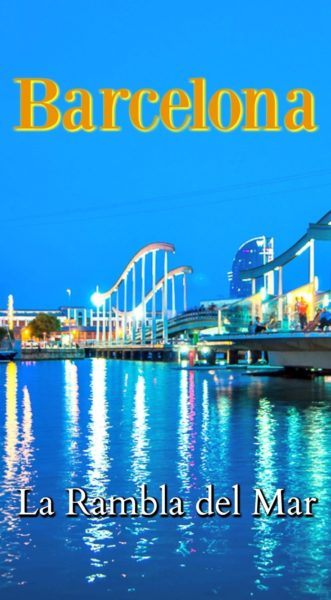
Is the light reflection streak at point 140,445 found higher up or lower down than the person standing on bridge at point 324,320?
lower down

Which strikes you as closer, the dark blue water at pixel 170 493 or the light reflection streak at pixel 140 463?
the dark blue water at pixel 170 493

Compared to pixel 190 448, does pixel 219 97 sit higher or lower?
higher

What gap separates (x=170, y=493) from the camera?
56.0ft

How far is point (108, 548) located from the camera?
13.1 m

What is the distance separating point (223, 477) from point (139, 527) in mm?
4709

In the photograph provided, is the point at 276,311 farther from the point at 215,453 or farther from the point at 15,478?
the point at 15,478

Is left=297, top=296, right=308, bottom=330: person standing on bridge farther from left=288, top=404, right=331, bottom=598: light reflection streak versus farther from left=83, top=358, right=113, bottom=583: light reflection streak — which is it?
left=288, top=404, right=331, bottom=598: light reflection streak

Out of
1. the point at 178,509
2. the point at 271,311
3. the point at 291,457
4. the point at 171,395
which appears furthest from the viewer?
the point at 271,311

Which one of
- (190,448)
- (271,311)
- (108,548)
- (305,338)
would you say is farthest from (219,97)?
(271,311)

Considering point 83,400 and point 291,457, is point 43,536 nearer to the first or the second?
point 291,457

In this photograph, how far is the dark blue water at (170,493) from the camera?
11609 mm

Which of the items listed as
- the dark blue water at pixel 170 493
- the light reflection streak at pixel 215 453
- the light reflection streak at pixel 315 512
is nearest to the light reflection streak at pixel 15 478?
the dark blue water at pixel 170 493

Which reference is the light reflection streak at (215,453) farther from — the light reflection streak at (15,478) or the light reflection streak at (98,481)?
the light reflection streak at (15,478)

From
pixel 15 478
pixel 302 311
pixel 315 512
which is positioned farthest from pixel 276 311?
pixel 315 512
